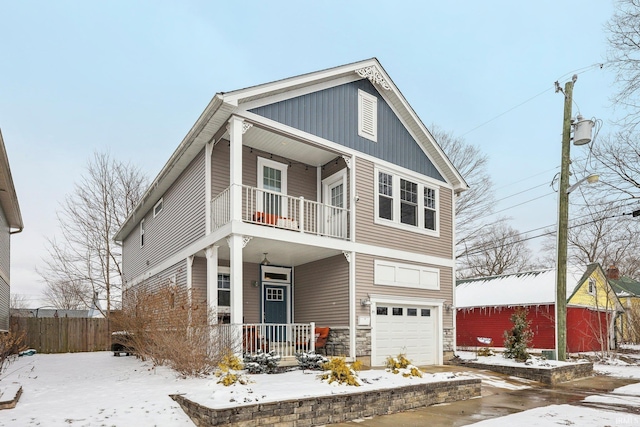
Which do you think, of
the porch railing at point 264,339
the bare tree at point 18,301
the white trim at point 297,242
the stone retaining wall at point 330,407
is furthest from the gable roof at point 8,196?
the bare tree at point 18,301

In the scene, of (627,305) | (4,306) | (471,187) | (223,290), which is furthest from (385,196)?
(627,305)

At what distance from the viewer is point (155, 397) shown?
24.2ft

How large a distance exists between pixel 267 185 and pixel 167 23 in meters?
12.2

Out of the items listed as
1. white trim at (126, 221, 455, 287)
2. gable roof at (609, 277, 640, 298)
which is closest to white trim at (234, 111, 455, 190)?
white trim at (126, 221, 455, 287)

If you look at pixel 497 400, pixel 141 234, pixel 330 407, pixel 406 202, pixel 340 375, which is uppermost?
pixel 406 202

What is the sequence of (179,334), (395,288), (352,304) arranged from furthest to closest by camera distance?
(395,288) → (352,304) → (179,334)

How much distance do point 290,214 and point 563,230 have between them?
27.0 feet

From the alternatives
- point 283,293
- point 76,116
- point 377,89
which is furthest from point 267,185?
point 76,116

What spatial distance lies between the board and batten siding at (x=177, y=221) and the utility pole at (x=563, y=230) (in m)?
10.5

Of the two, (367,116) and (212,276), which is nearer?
(212,276)

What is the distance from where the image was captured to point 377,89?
555 inches

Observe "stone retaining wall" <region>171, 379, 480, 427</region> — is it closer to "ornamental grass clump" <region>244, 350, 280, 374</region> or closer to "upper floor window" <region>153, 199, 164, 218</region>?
"ornamental grass clump" <region>244, 350, 280, 374</region>

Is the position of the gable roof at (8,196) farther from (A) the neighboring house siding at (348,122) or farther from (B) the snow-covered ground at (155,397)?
(A) the neighboring house siding at (348,122)

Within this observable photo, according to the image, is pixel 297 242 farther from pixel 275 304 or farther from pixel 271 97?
pixel 271 97
